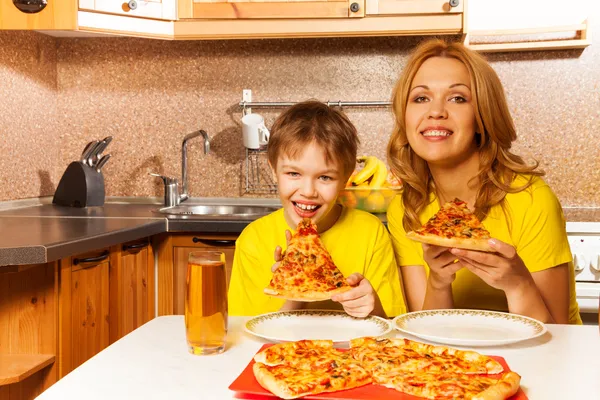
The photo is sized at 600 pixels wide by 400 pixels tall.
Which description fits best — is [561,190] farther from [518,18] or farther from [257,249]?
[257,249]

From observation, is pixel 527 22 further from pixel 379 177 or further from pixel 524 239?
pixel 524 239

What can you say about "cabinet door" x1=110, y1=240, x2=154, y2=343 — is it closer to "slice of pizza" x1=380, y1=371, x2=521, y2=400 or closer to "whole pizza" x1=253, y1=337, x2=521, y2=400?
"whole pizza" x1=253, y1=337, x2=521, y2=400

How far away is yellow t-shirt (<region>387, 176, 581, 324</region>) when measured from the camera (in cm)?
A: 164

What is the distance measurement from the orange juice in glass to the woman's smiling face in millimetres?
804

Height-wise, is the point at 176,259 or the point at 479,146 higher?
the point at 479,146

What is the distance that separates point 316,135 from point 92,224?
3.41 feet

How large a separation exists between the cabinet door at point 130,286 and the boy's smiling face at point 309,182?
2.99 ft

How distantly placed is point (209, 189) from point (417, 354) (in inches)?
96.9

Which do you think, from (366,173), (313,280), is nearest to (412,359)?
(313,280)

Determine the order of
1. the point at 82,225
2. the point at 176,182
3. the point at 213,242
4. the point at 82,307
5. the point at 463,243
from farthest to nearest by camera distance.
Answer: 1. the point at 176,182
2. the point at 213,242
3. the point at 82,225
4. the point at 82,307
5. the point at 463,243

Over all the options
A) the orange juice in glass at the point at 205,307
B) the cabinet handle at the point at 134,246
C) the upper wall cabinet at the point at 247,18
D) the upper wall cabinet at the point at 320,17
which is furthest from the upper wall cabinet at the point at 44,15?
the orange juice in glass at the point at 205,307

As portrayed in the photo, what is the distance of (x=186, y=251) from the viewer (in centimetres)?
260

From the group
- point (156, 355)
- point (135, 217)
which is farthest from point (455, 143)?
point (135, 217)

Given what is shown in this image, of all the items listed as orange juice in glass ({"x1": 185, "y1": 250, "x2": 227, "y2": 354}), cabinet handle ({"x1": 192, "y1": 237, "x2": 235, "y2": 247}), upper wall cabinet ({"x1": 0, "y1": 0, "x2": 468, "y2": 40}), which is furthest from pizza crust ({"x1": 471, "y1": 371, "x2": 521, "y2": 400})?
upper wall cabinet ({"x1": 0, "y1": 0, "x2": 468, "y2": 40})
